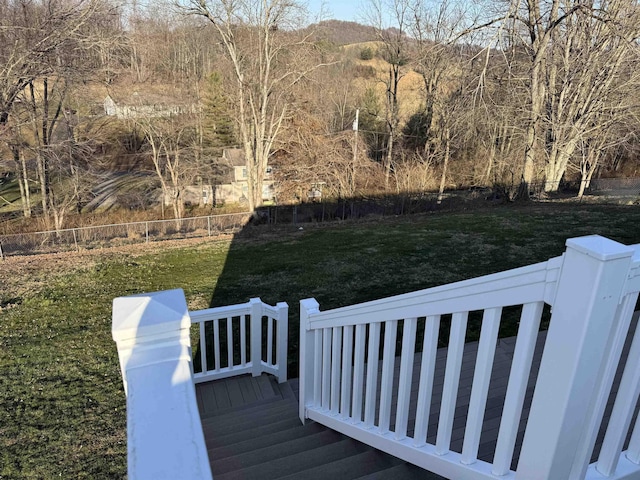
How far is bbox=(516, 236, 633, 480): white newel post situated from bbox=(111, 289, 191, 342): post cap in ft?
3.89

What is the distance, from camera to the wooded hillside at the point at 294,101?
12.6 meters

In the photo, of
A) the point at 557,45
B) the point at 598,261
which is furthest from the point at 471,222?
the point at 598,261

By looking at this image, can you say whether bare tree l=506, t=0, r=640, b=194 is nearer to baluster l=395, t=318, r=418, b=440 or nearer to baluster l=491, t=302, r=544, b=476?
baluster l=395, t=318, r=418, b=440

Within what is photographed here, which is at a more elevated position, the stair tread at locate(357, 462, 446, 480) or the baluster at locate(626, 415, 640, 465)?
the baluster at locate(626, 415, 640, 465)

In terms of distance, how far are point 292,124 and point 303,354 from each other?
1828 cm

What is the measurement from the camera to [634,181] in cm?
2219

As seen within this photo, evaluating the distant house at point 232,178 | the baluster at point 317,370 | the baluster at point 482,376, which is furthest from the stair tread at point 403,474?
the distant house at point 232,178

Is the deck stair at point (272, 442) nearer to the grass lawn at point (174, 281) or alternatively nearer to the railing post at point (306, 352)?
the railing post at point (306, 352)

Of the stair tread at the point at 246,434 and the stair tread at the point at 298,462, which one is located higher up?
the stair tread at the point at 298,462

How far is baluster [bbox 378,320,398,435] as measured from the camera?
6.55ft

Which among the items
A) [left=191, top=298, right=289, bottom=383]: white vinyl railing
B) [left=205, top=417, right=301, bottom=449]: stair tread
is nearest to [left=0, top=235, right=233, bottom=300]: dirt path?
[left=191, top=298, right=289, bottom=383]: white vinyl railing

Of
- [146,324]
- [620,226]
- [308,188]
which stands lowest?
[308,188]

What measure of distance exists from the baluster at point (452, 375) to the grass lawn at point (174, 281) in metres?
2.55

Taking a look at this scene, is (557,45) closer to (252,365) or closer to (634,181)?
(634,181)
